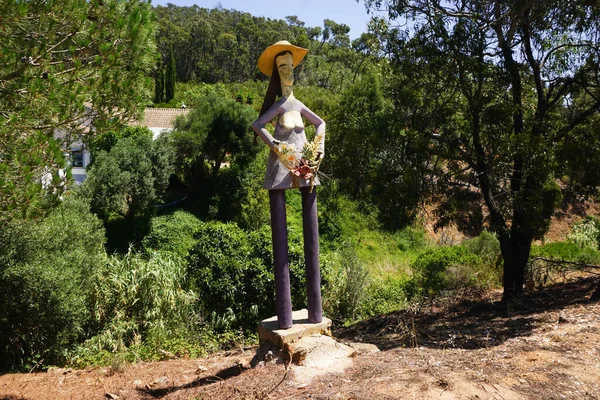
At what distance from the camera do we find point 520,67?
8016 millimetres

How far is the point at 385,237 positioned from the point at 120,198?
8.83 meters

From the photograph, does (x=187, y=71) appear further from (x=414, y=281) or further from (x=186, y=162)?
(x=414, y=281)

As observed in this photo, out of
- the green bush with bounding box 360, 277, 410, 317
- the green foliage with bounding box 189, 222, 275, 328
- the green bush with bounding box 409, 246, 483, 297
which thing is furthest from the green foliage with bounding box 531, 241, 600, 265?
the green foliage with bounding box 189, 222, 275, 328

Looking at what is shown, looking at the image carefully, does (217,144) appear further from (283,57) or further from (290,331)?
(290,331)

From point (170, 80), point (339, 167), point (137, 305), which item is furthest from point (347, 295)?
point (170, 80)

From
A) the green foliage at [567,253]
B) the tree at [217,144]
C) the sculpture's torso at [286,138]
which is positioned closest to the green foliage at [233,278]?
the sculpture's torso at [286,138]

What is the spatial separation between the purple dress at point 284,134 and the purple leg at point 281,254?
0.48 ft

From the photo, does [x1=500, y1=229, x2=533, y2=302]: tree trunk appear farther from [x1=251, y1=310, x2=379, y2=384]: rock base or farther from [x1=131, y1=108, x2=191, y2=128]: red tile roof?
[x1=131, y1=108, x2=191, y2=128]: red tile roof

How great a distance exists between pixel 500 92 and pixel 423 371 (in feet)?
15.6

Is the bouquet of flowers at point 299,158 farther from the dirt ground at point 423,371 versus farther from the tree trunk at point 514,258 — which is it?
the tree trunk at point 514,258

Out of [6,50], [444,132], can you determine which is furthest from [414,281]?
[6,50]

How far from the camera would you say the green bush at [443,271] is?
1067 centimetres

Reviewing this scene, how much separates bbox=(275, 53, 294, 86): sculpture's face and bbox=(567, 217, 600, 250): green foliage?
14115 mm

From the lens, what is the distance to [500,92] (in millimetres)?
7922
